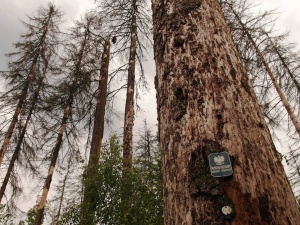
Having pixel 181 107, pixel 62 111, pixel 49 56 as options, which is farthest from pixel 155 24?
pixel 49 56

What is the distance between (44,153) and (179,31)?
1425 cm

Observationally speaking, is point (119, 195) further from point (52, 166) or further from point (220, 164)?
point (220, 164)

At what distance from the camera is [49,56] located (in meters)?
18.2

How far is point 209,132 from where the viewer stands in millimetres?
1191

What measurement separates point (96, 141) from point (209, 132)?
9.29 metres

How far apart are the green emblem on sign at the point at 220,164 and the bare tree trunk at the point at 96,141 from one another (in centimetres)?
773

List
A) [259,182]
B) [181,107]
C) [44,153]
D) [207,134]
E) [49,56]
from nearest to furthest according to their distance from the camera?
[259,182] < [207,134] < [181,107] < [44,153] < [49,56]

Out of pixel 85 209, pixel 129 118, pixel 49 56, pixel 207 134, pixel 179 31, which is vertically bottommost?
pixel 207 134

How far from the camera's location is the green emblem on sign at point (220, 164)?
3.54 feet

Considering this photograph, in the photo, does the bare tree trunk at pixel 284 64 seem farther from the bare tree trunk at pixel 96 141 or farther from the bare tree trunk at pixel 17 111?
the bare tree trunk at pixel 17 111

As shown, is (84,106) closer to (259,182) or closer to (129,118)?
(129,118)

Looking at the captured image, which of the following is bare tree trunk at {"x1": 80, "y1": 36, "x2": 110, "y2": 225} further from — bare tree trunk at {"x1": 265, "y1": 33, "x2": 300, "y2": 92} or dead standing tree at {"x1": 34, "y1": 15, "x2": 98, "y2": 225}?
bare tree trunk at {"x1": 265, "y1": 33, "x2": 300, "y2": 92}

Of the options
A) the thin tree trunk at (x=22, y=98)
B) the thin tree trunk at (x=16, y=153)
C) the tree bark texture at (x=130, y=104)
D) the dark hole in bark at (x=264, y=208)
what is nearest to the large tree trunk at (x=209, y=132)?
the dark hole in bark at (x=264, y=208)

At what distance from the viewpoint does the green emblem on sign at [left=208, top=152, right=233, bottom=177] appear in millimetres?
1079
